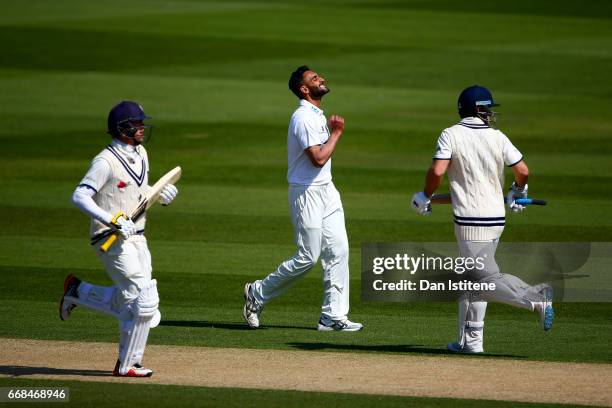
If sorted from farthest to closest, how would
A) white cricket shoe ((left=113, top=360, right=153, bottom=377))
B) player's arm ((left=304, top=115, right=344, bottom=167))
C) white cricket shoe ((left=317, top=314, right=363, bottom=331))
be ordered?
1. white cricket shoe ((left=317, top=314, right=363, bottom=331))
2. player's arm ((left=304, top=115, right=344, bottom=167))
3. white cricket shoe ((left=113, top=360, right=153, bottom=377))

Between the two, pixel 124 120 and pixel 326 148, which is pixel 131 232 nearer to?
pixel 124 120

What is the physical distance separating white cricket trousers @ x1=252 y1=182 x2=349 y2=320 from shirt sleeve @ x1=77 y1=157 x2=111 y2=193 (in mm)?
2115

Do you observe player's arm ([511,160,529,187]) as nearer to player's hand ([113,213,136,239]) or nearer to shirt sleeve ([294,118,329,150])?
shirt sleeve ([294,118,329,150])

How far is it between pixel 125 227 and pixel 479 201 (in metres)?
2.60

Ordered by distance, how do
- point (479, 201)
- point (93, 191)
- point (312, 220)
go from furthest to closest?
1. point (312, 220)
2. point (479, 201)
3. point (93, 191)

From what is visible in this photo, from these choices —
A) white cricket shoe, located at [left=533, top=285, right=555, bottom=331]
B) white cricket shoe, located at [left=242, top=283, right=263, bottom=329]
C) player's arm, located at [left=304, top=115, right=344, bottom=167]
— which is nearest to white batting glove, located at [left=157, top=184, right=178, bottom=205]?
player's arm, located at [left=304, top=115, right=344, bottom=167]

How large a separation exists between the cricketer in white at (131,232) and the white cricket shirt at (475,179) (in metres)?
2.12

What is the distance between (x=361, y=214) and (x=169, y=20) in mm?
16615

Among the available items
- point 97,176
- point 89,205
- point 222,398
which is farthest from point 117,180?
point 222,398

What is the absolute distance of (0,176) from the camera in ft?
54.9

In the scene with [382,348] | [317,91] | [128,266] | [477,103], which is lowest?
[382,348]

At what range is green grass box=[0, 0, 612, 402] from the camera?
1024cm

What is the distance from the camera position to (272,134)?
1986cm

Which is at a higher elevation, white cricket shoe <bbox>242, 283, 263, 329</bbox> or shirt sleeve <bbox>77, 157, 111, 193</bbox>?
shirt sleeve <bbox>77, 157, 111, 193</bbox>
